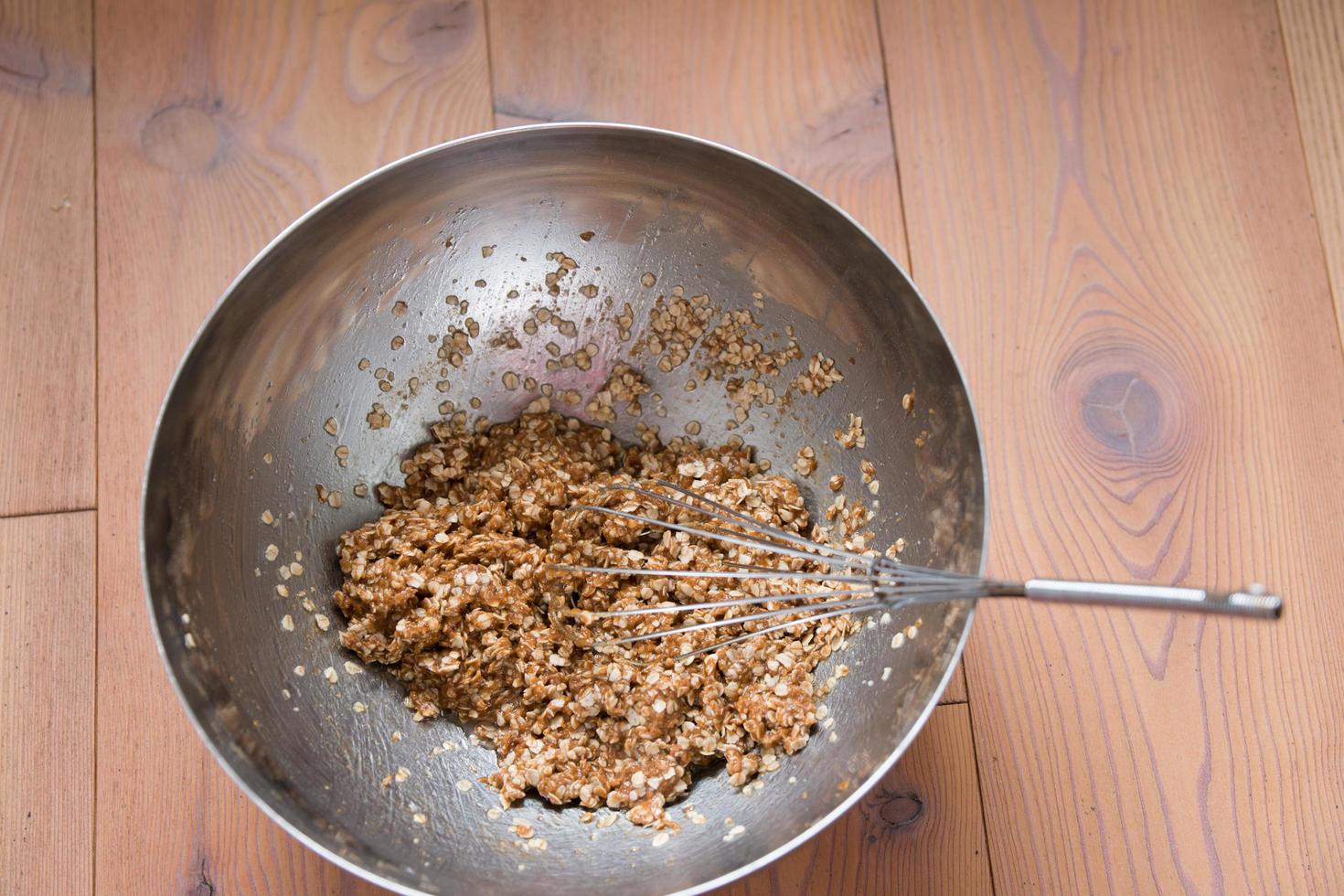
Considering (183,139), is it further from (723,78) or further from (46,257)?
(723,78)

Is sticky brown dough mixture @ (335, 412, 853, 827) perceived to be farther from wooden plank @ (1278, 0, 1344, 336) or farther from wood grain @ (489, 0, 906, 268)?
wooden plank @ (1278, 0, 1344, 336)

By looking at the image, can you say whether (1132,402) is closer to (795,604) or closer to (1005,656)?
(1005,656)

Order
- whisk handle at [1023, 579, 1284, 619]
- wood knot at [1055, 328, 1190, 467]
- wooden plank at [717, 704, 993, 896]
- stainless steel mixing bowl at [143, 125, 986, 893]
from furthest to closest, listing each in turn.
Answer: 1. wood knot at [1055, 328, 1190, 467]
2. wooden plank at [717, 704, 993, 896]
3. stainless steel mixing bowl at [143, 125, 986, 893]
4. whisk handle at [1023, 579, 1284, 619]

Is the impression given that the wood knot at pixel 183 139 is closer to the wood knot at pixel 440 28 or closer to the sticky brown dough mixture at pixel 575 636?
the wood knot at pixel 440 28

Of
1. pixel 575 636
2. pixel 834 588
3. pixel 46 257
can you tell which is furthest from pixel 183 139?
pixel 834 588

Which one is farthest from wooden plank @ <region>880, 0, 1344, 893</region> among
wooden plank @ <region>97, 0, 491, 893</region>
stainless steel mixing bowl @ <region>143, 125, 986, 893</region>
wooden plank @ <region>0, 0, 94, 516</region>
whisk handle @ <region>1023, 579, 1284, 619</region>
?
wooden plank @ <region>0, 0, 94, 516</region>

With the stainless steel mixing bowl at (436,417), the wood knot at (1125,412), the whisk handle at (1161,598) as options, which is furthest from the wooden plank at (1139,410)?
the whisk handle at (1161,598)

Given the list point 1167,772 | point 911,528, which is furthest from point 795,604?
point 1167,772
